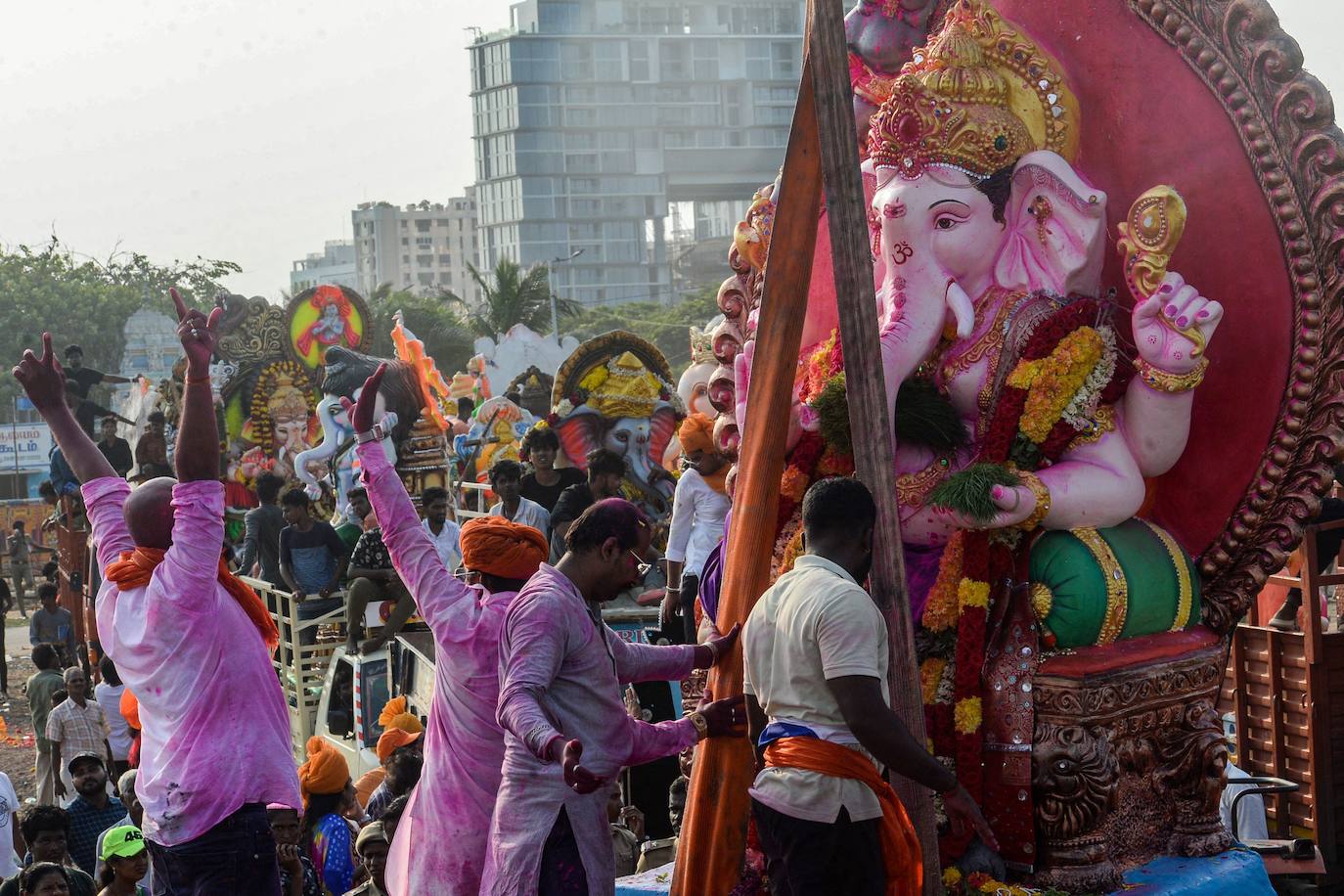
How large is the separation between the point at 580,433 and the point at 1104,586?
8.50m

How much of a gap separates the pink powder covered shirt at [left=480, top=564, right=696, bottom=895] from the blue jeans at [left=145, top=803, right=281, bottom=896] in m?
0.78

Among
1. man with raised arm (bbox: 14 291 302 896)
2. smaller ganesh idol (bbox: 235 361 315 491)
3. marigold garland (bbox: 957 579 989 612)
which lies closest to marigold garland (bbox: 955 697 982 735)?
marigold garland (bbox: 957 579 989 612)

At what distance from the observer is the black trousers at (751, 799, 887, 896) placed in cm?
398

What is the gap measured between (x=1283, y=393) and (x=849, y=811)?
2.42 metres

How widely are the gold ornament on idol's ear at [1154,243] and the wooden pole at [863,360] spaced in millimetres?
1167

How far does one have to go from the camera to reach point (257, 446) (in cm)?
1852

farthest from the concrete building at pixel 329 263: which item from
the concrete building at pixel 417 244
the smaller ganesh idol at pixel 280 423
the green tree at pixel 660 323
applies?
the smaller ganesh idol at pixel 280 423

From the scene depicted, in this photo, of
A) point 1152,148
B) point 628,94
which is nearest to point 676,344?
point 628,94

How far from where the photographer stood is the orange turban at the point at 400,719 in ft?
26.0

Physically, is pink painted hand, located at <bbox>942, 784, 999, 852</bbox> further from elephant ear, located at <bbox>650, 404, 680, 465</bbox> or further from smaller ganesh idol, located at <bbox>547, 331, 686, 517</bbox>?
elephant ear, located at <bbox>650, 404, 680, 465</bbox>

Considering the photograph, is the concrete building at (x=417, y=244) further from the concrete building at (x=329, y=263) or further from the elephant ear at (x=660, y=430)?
the elephant ear at (x=660, y=430)

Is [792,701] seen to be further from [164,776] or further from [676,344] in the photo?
[676,344]

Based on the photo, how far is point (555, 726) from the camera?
4246 mm

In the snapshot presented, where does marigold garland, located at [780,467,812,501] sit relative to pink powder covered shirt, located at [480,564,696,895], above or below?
above
